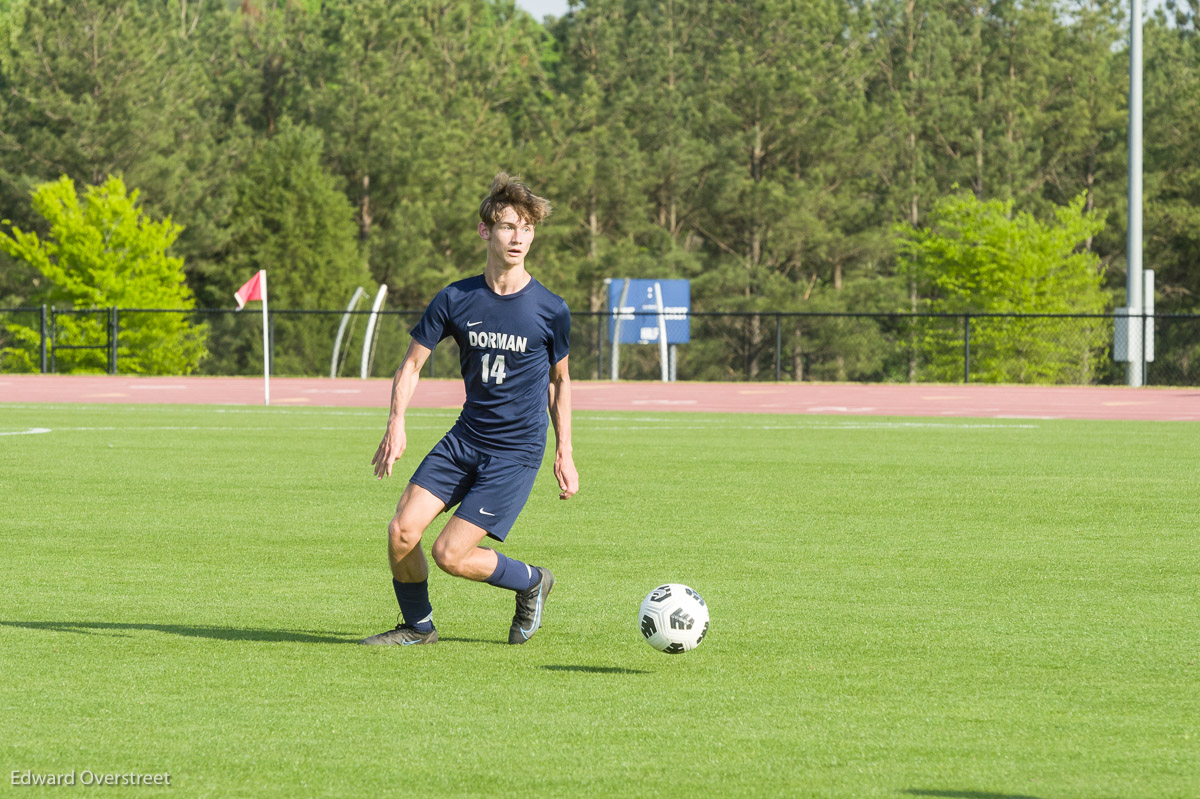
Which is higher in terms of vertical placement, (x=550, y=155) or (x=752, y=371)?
(x=550, y=155)

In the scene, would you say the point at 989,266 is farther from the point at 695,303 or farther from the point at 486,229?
the point at 486,229

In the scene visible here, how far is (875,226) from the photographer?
71812 mm

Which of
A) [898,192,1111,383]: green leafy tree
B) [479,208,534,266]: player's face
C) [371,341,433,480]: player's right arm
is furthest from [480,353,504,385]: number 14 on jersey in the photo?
[898,192,1111,383]: green leafy tree

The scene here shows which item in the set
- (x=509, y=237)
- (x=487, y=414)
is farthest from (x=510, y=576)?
(x=509, y=237)

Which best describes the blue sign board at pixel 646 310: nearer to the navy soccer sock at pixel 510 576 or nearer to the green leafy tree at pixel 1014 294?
the green leafy tree at pixel 1014 294

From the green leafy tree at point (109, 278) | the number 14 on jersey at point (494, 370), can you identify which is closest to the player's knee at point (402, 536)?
the number 14 on jersey at point (494, 370)

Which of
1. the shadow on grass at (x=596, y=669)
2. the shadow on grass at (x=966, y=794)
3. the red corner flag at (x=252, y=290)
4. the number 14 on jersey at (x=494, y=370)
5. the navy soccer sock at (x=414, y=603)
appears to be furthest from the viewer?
the red corner flag at (x=252, y=290)

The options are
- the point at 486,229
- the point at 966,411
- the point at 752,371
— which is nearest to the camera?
the point at 486,229

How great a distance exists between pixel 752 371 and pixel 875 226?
11.5 metres

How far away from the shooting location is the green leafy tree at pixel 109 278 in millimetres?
49219

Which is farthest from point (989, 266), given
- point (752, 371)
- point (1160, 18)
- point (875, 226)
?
point (1160, 18)

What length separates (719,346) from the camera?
68.3 meters

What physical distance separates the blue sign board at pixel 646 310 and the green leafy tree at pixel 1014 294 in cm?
744

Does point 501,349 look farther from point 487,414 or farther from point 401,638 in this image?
point 401,638
